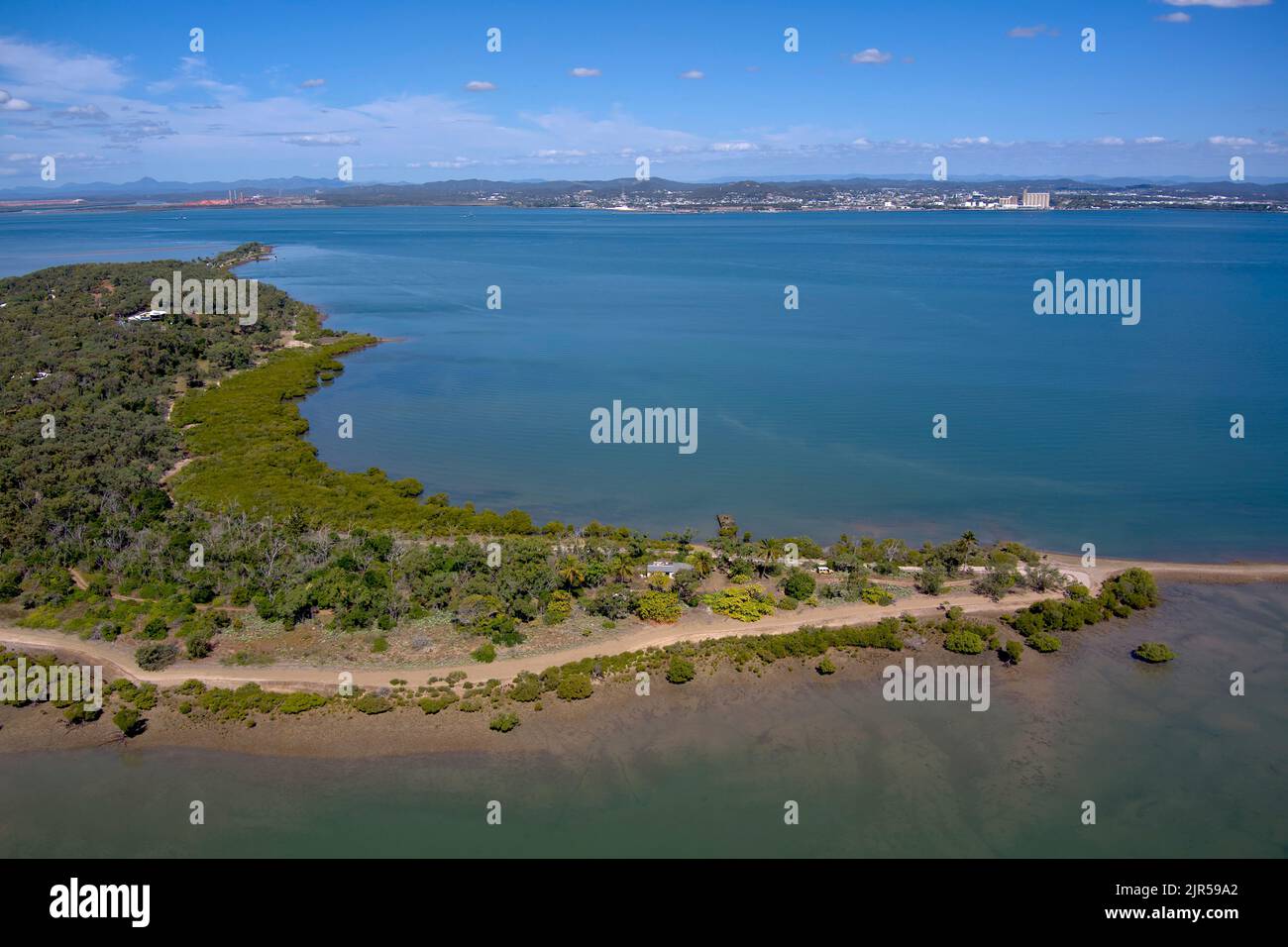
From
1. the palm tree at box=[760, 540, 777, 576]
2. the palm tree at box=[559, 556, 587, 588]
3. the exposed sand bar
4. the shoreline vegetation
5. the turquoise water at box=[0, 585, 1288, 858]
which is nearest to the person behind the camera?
the turquoise water at box=[0, 585, 1288, 858]

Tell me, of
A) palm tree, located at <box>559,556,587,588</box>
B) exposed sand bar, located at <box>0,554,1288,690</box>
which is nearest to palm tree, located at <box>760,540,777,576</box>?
exposed sand bar, located at <box>0,554,1288,690</box>

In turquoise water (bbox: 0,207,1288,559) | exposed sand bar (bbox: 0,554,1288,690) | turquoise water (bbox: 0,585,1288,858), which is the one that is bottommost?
turquoise water (bbox: 0,585,1288,858)

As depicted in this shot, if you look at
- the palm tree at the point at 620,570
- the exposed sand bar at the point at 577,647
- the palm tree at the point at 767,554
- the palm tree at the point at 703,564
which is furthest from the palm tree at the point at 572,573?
the palm tree at the point at 767,554

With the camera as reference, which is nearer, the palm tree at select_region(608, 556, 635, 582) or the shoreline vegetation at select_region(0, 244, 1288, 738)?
the shoreline vegetation at select_region(0, 244, 1288, 738)

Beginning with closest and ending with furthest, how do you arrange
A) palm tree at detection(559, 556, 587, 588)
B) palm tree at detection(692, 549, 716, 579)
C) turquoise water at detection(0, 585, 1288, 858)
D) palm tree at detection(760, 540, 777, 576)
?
turquoise water at detection(0, 585, 1288, 858) < palm tree at detection(559, 556, 587, 588) < palm tree at detection(692, 549, 716, 579) < palm tree at detection(760, 540, 777, 576)

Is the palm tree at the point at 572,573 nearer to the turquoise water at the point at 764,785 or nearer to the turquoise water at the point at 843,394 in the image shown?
the turquoise water at the point at 764,785

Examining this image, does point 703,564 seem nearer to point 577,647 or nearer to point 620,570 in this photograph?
point 620,570

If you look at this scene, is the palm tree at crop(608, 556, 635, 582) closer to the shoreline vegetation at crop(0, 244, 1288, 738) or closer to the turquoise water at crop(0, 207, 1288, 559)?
the shoreline vegetation at crop(0, 244, 1288, 738)

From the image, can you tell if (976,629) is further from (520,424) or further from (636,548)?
(520,424)
